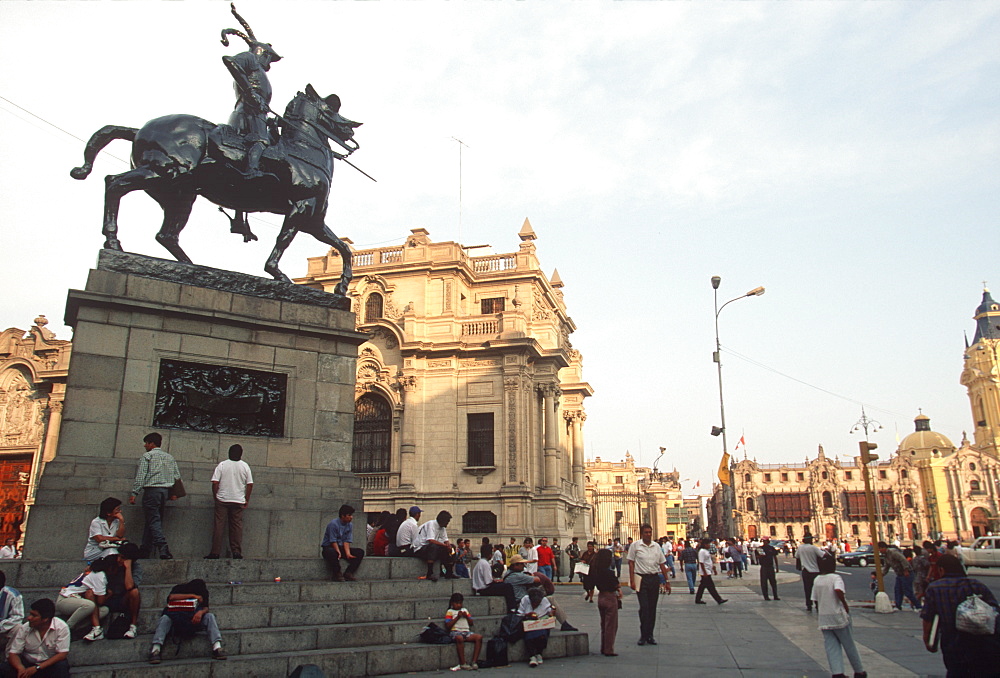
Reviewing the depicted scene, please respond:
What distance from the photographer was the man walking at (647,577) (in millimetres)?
10297

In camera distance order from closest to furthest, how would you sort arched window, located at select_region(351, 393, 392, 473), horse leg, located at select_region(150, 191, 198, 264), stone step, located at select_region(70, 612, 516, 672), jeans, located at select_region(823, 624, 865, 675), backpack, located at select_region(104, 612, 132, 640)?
stone step, located at select_region(70, 612, 516, 672), backpack, located at select_region(104, 612, 132, 640), jeans, located at select_region(823, 624, 865, 675), horse leg, located at select_region(150, 191, 198, 264), arched window, located at select_region(351, 393, 392, 473)

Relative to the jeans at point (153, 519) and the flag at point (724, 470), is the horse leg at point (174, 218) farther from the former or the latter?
the flag at point (724, 470)

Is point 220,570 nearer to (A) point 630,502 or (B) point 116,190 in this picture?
(B) point 116,190

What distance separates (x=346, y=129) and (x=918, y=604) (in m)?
15.1

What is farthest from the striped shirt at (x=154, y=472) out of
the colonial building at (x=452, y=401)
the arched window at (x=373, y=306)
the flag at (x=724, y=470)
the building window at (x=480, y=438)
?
the arched window at (x=373, y=306)

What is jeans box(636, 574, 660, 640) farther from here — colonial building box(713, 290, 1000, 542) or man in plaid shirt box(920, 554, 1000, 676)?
colonial building box(713, 290, 1000, 542)

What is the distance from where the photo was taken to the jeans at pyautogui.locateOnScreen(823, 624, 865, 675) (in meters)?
7.50

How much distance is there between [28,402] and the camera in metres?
35.9

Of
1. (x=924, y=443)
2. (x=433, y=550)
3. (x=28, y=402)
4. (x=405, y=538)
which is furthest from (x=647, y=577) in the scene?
(x=924, y=443)

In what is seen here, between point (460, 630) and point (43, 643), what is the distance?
13.5ft

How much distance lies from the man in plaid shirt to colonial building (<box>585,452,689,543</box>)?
1255 inches

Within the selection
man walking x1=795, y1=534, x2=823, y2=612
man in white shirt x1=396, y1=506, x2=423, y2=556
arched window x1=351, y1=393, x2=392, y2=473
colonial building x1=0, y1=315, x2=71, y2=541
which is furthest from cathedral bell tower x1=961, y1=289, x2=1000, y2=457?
man in white shirt x1=396, y1=506, x2=423, y2=556

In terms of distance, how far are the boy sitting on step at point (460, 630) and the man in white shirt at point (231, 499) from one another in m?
2.69

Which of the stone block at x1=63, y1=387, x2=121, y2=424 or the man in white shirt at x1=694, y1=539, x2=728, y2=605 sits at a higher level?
the stone block at x1=63, y1=387, x2=121, y2=424
